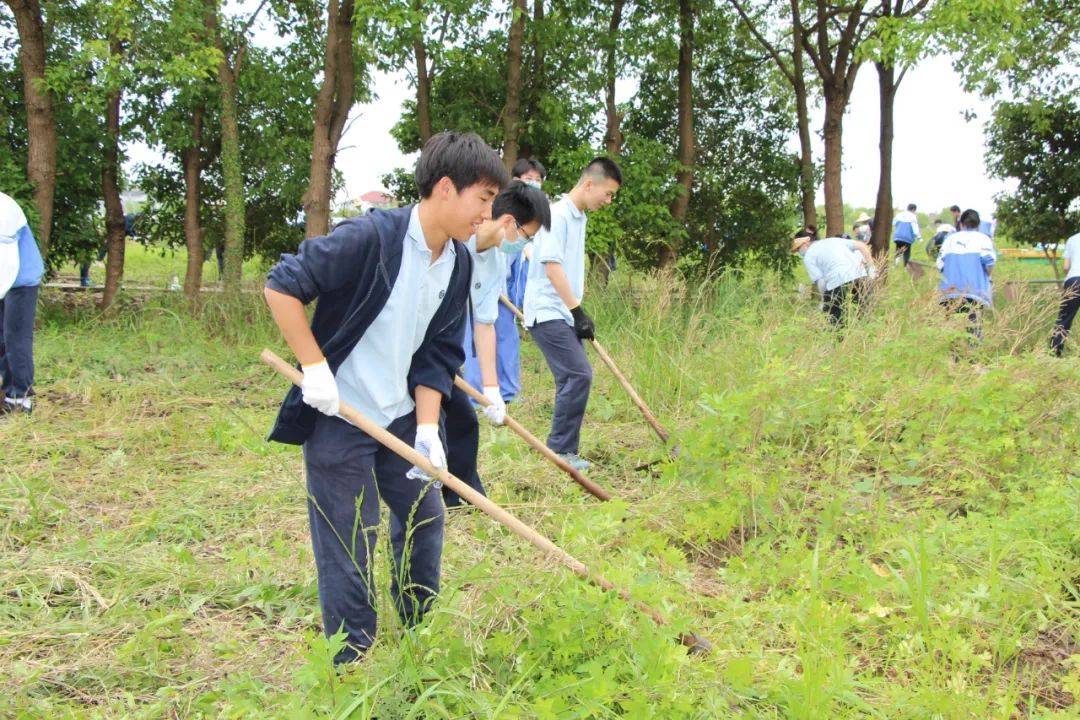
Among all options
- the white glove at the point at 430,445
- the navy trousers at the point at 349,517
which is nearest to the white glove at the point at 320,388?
the navy trousers at the point at 349,517

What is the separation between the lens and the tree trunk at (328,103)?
9117mm

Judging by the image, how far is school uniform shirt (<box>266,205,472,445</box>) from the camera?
86.3 inches

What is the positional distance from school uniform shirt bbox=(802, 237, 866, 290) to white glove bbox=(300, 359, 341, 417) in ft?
18.7

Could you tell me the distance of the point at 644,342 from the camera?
6.63m

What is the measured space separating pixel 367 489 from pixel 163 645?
99cm

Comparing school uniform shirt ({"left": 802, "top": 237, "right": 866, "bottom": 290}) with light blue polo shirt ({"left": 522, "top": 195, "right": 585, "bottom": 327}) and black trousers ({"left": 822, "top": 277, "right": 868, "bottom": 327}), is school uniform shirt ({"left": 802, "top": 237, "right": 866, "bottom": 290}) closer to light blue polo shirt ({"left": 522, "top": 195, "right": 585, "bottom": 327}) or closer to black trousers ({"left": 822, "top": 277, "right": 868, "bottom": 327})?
black trousers ({"left": 822, "top": 277, "right": 868, "bottom": 327})

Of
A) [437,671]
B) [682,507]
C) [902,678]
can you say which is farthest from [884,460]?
[437,671]

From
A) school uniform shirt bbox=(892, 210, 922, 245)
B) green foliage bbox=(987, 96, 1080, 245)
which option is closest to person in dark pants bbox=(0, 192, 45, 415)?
green foliage bbox=(987, 96, 1080, 245)

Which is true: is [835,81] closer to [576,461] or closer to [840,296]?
[840,296]

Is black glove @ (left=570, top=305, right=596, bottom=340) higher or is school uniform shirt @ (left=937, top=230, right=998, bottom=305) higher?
school uniform shirt @ (left=937, top=230, right=998, bottom=305)

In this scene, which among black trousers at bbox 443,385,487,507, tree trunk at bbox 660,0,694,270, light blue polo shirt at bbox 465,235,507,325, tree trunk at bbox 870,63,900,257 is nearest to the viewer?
black trousers at bbox 443,385,487,507

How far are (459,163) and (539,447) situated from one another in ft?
5.28

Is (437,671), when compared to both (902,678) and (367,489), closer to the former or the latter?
(367,489)

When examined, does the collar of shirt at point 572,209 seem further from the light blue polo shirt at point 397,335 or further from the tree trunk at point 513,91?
the tree trunk at point 513,91
